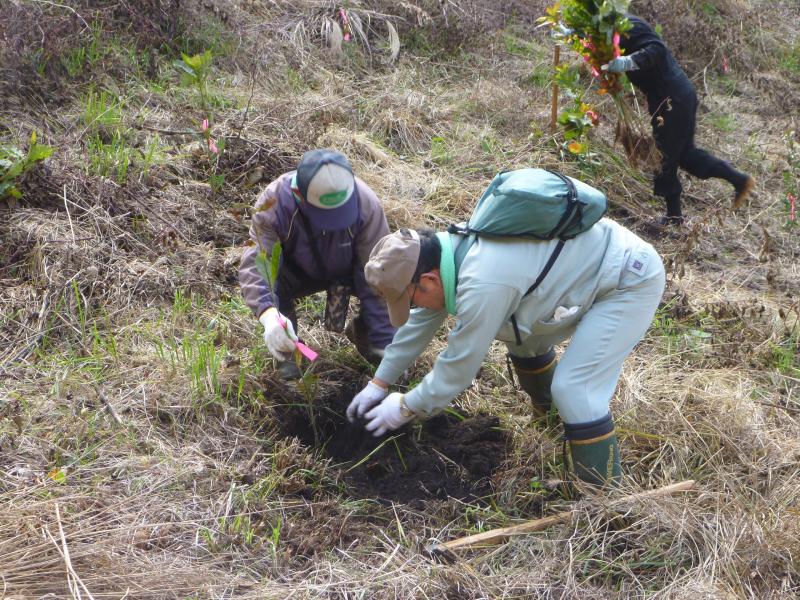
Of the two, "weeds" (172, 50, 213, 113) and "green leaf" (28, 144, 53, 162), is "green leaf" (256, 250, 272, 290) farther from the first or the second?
"weeds" (172, 50, 213, 113)

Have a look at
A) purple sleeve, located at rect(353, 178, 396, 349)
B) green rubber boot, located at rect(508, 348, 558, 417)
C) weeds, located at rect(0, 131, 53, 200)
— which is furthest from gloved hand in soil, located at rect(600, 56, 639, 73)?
weeds, located at rect(0, 131, 53, 200)

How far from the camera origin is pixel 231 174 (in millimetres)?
4969

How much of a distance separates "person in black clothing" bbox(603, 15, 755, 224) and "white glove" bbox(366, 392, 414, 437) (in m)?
3.03

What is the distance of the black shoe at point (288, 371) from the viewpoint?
11.2ft

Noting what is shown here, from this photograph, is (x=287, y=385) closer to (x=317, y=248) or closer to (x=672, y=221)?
(x=317, y=248)

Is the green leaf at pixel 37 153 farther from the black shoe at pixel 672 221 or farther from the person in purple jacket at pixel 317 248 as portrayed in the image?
the black shoe at pixel 672 221

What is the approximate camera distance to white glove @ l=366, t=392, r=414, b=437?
9.55 feet

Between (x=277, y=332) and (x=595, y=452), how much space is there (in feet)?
4.09

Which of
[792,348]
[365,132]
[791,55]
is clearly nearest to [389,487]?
[792,348]

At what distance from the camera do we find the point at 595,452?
2.74m

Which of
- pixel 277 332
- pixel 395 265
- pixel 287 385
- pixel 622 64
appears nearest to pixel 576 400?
pixel 395 265

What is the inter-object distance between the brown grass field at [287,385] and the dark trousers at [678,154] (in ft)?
0.88

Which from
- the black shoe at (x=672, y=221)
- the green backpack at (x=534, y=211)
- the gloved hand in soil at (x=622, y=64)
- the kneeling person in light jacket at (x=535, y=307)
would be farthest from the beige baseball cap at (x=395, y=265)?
the black shoe at (x=672, y=221)

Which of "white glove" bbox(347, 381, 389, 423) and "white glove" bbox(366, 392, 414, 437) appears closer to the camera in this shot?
"white glove" bbox(366, 392, 414, 437)
